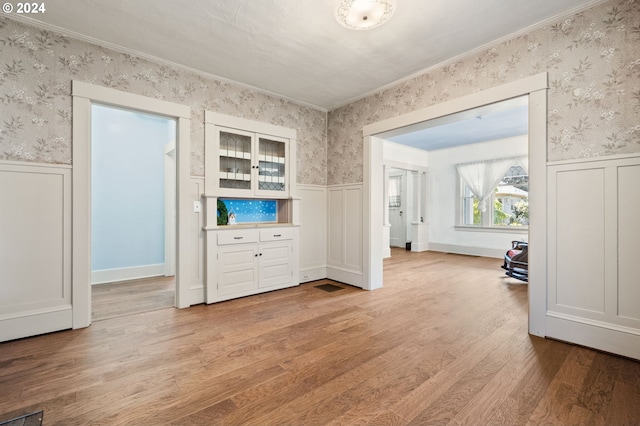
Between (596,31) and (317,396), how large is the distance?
340cm

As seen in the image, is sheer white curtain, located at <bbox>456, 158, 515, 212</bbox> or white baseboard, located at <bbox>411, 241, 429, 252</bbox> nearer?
sheer white curtain, located at <bbox>456, 158, 515, 212</bbox>

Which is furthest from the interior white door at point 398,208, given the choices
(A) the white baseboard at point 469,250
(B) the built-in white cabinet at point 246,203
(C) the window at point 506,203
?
(B) the built-in white cabinet at point 246,203

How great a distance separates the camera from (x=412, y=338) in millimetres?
2492

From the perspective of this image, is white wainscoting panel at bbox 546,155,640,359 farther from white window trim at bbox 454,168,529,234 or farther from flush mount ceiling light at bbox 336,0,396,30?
white window trim at bbox 454,168,529,234

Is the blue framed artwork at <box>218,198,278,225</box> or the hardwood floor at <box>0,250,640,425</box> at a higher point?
the blue framed artwork at <box>218,198,278,225</box>

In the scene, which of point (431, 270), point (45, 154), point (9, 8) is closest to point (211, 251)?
point (45, 154)

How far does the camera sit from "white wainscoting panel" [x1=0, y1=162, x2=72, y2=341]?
8.00ft

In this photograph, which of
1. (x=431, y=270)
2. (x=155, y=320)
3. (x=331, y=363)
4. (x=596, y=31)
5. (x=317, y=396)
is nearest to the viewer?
(x=317, y=396)

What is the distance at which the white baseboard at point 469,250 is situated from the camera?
21.8 feet

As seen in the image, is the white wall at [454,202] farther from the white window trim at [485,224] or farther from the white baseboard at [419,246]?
the white baseboard at [419,246]

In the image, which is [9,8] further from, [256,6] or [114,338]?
[114,338]

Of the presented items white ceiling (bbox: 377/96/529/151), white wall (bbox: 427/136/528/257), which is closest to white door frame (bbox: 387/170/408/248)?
white wall (bbox: 427/136/528/257)

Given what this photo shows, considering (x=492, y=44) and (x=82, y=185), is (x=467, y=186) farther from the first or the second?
(x=82, y=185)

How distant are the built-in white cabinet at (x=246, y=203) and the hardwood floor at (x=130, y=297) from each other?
27.6 inches
